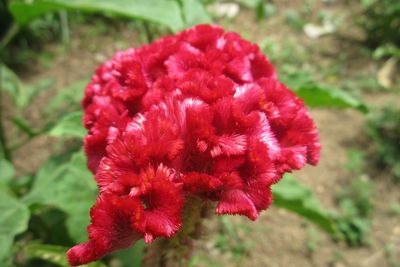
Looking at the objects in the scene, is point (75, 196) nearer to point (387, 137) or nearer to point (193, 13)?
point (193, 13)

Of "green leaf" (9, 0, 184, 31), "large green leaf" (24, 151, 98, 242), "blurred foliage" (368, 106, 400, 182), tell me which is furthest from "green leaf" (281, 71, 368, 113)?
"blurred foliage" (368, 106, 400, 182)

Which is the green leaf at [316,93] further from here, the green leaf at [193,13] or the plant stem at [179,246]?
the plant stem at [179,246]

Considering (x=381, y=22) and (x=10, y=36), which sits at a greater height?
(x=10, y=36)

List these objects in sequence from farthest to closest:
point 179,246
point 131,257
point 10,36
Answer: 1. point 10,36
2. point 131,257
3. point 179,246

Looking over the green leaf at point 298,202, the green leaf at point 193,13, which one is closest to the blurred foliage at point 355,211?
the green leaf at point 298,202

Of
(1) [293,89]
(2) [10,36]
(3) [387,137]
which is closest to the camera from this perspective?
(1) [293,89]

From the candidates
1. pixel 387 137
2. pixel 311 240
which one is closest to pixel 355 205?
pixel 311 240

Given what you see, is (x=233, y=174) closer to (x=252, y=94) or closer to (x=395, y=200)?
(x=252, y=94)

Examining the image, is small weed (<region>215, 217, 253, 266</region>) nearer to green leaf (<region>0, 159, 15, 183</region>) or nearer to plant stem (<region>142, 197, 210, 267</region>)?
green leaf (<region>0, 159, 15, 183</region>)

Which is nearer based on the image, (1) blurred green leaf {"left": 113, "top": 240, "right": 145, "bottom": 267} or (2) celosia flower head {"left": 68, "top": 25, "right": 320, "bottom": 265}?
(2) celosia flower head {"left": 68, "top": 25, "right": 320, "bottom": 265}
